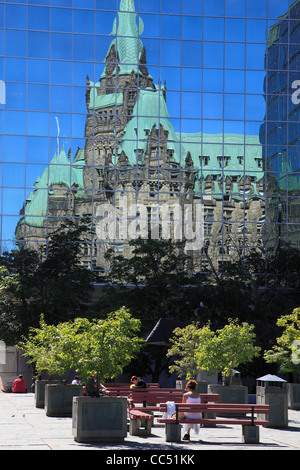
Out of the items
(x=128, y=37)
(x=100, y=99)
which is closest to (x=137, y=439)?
(x=100, y=99)

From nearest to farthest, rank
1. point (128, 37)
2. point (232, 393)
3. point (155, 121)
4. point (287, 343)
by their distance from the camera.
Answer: point (232, 393), point (287, 343), point (155, 121), point (128, 37)

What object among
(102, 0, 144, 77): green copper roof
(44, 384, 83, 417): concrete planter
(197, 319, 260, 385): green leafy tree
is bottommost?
(44, 384, 83, 417): concrete planter

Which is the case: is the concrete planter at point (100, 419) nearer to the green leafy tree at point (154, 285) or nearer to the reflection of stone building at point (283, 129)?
the green leafy tree at point (154, 285)

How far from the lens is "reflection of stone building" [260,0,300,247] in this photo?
194 feet

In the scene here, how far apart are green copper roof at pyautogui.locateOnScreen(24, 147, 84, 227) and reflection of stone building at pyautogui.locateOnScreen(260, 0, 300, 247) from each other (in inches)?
513

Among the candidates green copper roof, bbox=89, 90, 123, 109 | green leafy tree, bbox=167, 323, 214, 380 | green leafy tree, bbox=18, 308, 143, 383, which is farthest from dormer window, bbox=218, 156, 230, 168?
green leafy tree, bbox=18, 308, 143, 383

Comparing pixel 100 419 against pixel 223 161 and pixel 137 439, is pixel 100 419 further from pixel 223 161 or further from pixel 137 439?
pixel 223 161

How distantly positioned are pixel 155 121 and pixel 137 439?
1677 inches

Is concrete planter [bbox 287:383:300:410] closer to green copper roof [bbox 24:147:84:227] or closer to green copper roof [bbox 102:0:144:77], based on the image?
green copper roof [bbox 24:147:84:227]

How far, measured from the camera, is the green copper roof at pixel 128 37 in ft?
195

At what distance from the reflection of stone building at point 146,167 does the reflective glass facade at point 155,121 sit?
7cm

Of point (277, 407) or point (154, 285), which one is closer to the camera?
point (277, 407)

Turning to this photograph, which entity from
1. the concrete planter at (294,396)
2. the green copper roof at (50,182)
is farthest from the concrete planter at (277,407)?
the green copper roof at (50,182)

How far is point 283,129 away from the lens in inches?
2356
